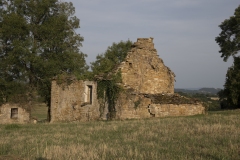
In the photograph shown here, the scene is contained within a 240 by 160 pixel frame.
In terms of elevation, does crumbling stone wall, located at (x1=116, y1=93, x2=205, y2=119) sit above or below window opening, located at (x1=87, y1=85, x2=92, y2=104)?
below

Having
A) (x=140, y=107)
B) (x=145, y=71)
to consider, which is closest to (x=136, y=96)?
(x=140, y=107)

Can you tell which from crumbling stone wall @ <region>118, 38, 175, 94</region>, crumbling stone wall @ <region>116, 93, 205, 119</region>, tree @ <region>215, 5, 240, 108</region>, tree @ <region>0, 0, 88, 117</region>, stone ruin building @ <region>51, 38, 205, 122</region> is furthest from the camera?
tree @ <region>215, 5, 240, 108</region>

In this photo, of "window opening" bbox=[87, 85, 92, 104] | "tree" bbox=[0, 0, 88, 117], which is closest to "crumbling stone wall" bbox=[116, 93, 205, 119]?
"window opening" bbox=[87, 85, 92, 104]

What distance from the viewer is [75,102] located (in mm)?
23219

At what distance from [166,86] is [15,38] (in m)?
15.2

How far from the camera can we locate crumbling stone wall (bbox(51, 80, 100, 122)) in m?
22.4

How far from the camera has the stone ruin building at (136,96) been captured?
68.9 ft

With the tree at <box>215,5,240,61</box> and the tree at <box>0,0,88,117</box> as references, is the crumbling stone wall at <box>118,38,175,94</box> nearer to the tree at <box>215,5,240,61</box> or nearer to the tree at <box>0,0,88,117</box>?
the tree at <box>0,0,88,117</box>

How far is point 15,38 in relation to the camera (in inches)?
1169

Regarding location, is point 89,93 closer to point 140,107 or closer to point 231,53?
point 140,107

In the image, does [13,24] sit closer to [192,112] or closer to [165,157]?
[192,112]

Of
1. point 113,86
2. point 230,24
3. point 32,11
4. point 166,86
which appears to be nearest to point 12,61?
point 32,11

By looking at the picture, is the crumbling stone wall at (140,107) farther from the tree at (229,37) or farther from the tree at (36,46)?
the tree at (229,37)

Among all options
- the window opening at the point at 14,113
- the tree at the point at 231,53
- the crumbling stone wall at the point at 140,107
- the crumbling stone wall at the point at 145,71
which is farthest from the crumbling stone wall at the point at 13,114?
the tree at the point at 231,53
